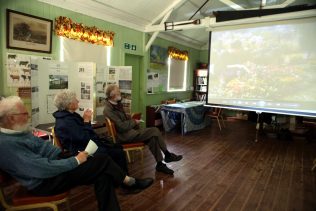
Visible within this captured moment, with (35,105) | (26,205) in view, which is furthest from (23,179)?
(35,105)

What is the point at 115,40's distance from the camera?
5.20 m

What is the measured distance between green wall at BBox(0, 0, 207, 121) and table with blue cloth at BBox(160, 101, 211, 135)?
32.1 inches

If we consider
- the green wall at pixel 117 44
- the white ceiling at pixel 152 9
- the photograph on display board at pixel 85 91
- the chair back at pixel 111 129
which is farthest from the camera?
the white ceiling at pixel 152 9

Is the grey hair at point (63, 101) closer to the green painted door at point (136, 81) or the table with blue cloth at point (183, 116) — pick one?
the table with blue cloth at point (183, 116)

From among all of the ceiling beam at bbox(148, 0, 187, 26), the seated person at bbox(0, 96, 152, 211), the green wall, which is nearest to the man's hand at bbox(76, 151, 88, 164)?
the seated person at bbox(0, 96, 152, 211)

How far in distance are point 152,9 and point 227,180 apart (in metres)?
4.08

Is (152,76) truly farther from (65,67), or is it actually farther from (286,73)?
(286,73)

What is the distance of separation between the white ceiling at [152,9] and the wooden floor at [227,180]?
2.75m

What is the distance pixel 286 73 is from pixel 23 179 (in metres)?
4.00

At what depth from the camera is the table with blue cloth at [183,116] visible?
5.62 meters

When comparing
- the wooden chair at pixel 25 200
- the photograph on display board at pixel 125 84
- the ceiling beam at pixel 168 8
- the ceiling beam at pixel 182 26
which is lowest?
the wooden chair at pixel 25 200

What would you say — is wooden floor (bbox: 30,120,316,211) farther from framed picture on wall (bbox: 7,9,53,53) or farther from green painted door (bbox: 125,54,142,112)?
framed picture on wall (bbox: 7,9,53,53)

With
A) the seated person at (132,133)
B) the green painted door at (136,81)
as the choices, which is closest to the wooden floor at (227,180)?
the seated person at (132,133)

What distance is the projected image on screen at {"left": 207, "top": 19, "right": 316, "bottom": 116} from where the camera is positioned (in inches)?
146
